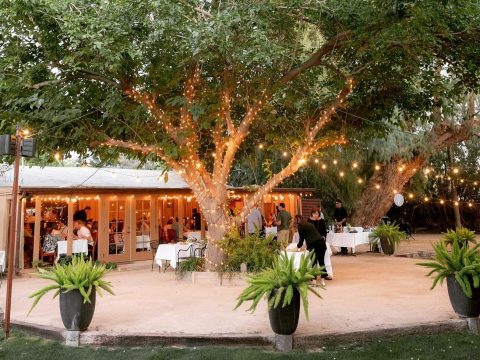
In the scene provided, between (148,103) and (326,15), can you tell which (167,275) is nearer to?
(148,103)

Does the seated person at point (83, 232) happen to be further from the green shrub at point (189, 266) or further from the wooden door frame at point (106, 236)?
the green shrub at point (189, 266)

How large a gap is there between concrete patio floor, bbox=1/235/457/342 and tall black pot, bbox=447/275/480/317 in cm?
21

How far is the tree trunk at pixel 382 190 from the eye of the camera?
15.7 m

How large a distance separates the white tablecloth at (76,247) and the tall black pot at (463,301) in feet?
29.0

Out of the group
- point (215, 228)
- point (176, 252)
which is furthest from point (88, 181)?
point (215, 228)

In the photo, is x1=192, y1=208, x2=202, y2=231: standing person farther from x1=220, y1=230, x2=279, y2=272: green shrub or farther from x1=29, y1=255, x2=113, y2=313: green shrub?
x1=29, y1=255, x2=113, y2=313: green shrub

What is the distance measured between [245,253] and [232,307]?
2483mm

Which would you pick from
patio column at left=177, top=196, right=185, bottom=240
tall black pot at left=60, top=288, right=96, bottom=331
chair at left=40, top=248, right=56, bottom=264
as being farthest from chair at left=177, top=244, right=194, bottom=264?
tall black pot at left=60, top=288, right=96, bottom=331

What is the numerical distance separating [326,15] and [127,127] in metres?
4.65

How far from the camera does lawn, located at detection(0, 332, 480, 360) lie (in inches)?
165

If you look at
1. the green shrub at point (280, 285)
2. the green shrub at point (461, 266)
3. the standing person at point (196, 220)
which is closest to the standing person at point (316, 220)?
the green shrub at point (461, 266)

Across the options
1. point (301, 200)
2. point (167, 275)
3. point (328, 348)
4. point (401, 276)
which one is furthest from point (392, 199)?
point (328, 348)

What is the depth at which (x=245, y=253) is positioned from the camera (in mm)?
8742

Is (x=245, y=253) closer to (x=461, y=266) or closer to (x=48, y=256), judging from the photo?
(x=461, y=266)
